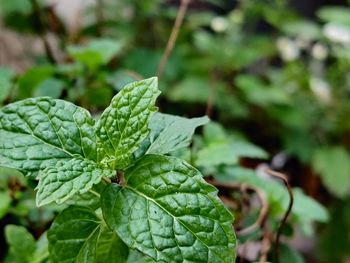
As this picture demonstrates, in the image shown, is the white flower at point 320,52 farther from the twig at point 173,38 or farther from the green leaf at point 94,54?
the green leaf at point 94,54

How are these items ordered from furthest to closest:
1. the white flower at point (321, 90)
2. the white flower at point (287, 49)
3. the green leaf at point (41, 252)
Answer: the white flower at point (287, 49) < the white flower at point (321, 90) < the green leaf at point (41, 252)

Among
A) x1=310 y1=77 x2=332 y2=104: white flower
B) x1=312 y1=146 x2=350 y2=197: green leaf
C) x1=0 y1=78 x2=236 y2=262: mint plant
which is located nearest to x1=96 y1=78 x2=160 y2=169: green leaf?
x1=0 y1=78 x2=236 y2=262: mint plant

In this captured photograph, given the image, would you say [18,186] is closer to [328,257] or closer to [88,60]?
[88,60]

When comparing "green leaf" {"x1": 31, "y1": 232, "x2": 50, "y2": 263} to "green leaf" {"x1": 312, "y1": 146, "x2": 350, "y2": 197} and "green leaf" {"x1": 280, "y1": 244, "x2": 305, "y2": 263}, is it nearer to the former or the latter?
"green leaf" {"x1": 280, "y1": 244, "x2": 305, "y2": 263}

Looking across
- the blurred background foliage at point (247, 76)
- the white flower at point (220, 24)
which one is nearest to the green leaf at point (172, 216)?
the blurred background foliage at point (247, 76)

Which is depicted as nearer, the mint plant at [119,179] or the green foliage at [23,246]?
the mint plant at [119,179]

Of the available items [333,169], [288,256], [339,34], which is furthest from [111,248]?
[339,34]
